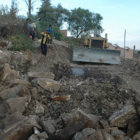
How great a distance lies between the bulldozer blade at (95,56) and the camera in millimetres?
9820

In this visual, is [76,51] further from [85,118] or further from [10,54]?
[85,118]

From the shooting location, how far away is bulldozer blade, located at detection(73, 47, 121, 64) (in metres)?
9.82

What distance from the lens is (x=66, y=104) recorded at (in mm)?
4930

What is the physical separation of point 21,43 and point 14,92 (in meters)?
4.75

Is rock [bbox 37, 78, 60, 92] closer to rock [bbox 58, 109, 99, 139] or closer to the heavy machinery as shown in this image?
rock [bbox 58, 109, 99, 139]

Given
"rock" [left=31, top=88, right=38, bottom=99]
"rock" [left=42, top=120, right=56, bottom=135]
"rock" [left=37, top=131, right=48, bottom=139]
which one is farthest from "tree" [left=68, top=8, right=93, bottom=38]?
"rock" [left=37, top=131, right=48, bottom=139]

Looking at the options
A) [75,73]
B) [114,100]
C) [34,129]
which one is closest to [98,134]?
[34,129]

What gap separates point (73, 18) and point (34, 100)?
1841cm

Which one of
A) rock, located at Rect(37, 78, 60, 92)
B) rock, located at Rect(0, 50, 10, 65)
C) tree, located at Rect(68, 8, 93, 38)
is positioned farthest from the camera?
tree, located at Rect(68, 8, 93, 38)

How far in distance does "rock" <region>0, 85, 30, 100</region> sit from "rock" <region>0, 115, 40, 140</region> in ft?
3.71

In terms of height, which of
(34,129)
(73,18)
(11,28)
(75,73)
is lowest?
(34,129)

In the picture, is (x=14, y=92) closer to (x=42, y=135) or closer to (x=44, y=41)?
(x=42, y=135)

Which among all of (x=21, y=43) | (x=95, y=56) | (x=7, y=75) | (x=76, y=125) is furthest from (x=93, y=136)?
(x=95, y=56)

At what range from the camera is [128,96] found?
5070mm
